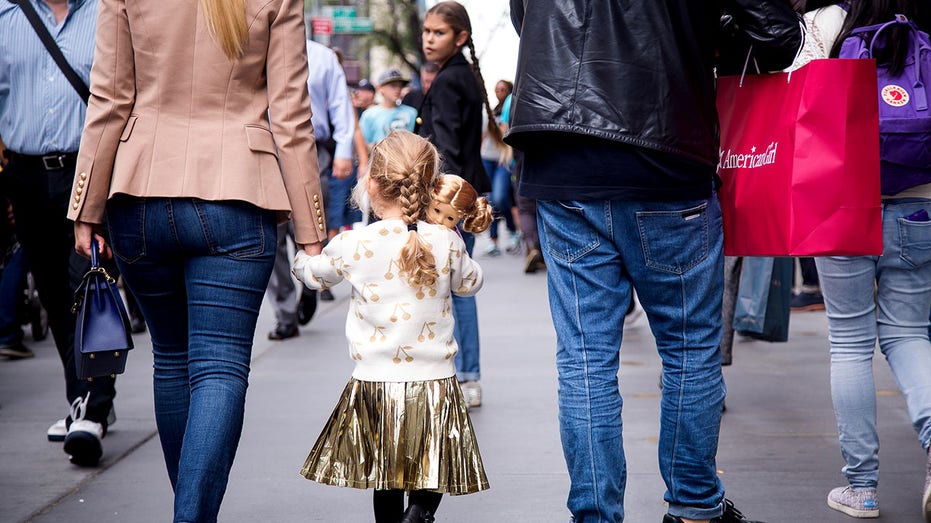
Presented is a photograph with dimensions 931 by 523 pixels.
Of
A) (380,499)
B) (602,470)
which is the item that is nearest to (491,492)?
(380,499)

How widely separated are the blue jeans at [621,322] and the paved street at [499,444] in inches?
34.0

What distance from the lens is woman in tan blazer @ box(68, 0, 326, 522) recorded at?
3.17 meters

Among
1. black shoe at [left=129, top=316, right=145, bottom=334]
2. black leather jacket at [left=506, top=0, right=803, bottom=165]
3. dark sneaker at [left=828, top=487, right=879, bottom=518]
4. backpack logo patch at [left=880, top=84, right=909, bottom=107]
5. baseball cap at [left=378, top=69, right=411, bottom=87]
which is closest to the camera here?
black leather jacket at [left=506, top=0, right=803, bottom=165]

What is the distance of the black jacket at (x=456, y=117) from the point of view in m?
5.57

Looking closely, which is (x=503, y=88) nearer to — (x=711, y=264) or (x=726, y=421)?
(x=726, y=421)

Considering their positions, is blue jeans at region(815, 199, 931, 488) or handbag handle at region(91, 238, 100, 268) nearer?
handbag handle at region(91, 238, 100, 268)

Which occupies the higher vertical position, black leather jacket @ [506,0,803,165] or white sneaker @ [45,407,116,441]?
black leather jacket @ [506,0,803,165]

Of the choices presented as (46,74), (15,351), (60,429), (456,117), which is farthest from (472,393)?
(15,351)

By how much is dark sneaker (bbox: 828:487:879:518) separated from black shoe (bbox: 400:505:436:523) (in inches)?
62.0

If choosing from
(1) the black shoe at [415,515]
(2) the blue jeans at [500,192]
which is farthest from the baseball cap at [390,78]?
(1) the black shoe at [415,515]

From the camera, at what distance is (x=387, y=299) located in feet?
10.9

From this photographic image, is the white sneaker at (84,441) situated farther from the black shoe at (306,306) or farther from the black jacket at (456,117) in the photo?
the black shoe at (306,306)

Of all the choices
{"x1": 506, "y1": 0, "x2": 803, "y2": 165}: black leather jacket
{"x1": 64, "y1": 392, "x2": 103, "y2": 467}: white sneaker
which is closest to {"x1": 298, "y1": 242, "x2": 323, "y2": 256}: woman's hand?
{"x1": 506, "y1": 0, "x2": 803, "y2": 165}: black leather jacket

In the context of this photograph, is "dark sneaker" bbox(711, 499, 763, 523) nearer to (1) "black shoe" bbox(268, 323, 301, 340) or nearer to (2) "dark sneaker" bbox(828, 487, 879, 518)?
(2) "dark sneaker" bbox(828, 487, 879, 518)
